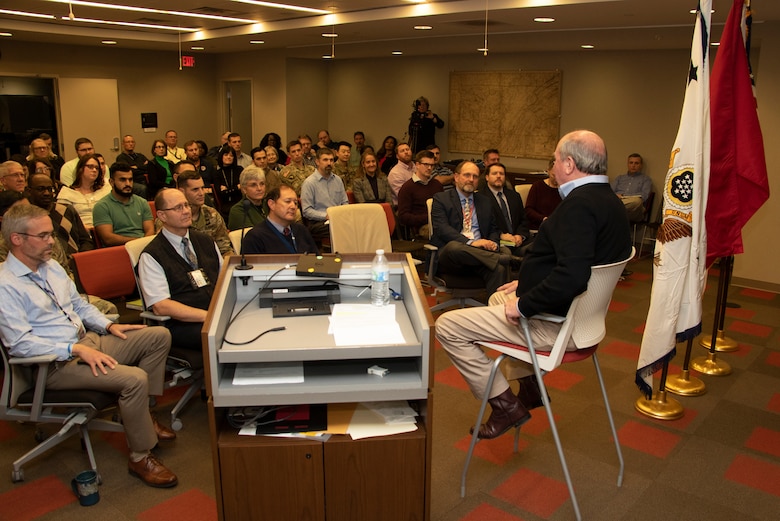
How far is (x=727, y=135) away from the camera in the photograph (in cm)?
365

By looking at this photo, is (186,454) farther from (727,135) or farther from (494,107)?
(494,107)

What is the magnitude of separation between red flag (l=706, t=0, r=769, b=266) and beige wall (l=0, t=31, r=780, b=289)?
3191mm

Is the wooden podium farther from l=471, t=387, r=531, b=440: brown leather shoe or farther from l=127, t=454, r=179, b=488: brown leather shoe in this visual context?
l=127, t=454, r=179, b=488: brown leather shoe

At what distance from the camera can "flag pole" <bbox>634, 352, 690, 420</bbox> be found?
3.66 m

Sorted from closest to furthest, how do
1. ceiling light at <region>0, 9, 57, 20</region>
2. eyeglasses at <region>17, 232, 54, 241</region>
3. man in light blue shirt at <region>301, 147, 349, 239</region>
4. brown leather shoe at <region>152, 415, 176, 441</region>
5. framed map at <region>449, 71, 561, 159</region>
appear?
1. eyeglasses at <region>17, 232, 54, 241</region>
2. brown leather shoe at <region>152, 415, 176, 441</region>
3. man in light blue shirt at <region>301, 147, 349, 239</region>
4. ceiling light at <region>0, 9, 57, 20</region>
5. framed map at <region>449, 71, 561, 159</region>

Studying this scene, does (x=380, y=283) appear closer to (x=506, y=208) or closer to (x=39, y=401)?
(x=39, y=401)

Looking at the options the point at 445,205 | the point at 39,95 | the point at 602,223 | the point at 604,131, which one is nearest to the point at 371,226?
the point at 445,205

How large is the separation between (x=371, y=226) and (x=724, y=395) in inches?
101

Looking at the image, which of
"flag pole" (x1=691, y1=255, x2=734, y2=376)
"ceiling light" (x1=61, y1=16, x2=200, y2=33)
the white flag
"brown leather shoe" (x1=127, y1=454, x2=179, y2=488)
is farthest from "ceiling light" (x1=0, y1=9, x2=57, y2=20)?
"flag pole" (x1=691, y1=255, x2=734, y2=376)

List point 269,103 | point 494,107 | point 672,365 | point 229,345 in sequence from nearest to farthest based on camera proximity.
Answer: point 229,345
point 672,365
point 494,107
point 269,103

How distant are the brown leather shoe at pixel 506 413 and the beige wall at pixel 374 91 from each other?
15.9ft

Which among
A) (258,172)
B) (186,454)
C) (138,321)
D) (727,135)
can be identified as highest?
(727,135)

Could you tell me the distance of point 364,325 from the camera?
2285 mm

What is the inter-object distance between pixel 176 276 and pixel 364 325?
152 cm
